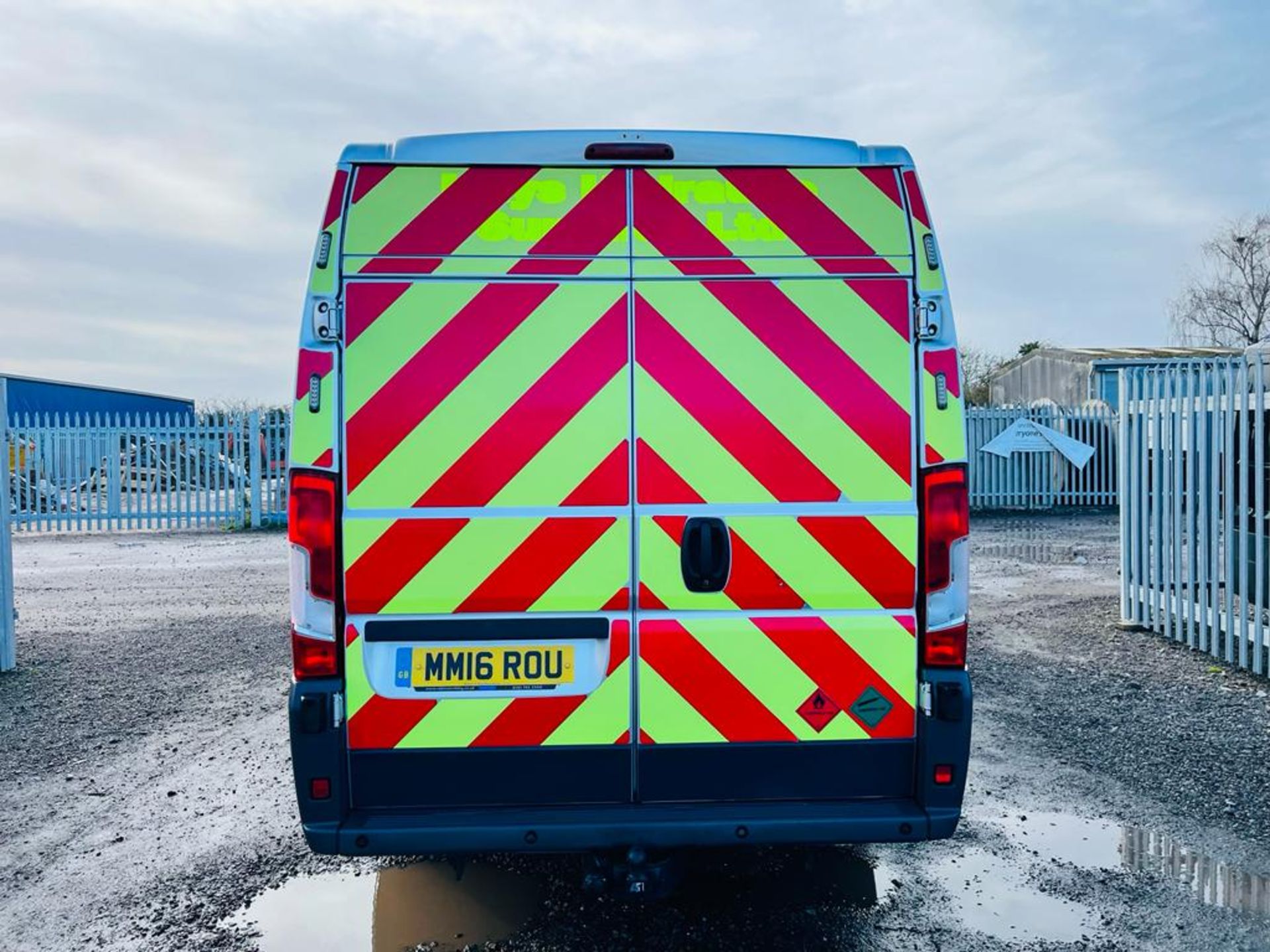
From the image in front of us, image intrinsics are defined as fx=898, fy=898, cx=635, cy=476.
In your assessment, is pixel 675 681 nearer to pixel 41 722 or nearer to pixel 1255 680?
pixel 41 722

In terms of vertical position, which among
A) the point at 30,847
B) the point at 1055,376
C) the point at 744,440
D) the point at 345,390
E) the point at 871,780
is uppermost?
the point at 1055,376

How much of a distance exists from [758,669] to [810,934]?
43.4 inches

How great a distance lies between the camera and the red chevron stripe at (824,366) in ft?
9.10

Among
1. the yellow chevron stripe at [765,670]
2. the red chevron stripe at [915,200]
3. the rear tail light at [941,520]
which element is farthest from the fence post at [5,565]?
the rear tail light at [941,520]

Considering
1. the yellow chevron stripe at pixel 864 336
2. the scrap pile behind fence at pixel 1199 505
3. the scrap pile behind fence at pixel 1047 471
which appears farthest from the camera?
the scrap pile behind fence at pixel 1047 471

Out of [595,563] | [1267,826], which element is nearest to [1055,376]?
[1267,826]

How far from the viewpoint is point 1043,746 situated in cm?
508

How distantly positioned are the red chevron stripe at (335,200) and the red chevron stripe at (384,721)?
1.47 m

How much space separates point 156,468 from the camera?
61.1ft

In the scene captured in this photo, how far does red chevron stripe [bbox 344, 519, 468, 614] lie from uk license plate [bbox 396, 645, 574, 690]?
0.19 metres

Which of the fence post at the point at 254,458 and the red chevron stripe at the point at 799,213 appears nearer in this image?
→ the red chevron stripe at the point at 799,213

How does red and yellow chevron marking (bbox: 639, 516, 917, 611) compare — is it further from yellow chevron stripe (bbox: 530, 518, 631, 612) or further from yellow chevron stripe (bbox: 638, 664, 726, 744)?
yellow chevron stripe (bbox: 638, 664, 726, 744)

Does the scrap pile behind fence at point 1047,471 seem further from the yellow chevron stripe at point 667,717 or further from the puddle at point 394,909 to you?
the yellow chevron stripe at point 667,717

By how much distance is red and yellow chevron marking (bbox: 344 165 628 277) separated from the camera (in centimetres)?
276
